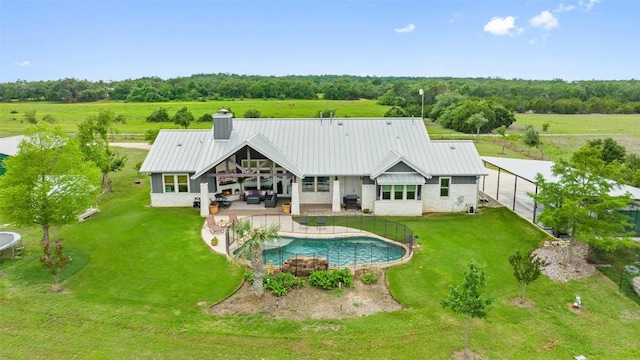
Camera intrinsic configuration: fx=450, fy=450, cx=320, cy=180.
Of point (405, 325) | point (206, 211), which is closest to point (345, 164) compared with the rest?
point (206, 211)

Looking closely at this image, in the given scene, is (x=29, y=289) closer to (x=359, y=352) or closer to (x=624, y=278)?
(x=359, y=352)

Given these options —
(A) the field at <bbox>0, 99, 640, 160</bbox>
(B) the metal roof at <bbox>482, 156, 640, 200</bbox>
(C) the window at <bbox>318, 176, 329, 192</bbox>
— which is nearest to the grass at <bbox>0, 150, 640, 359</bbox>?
(B) the metal roof at <bbox>482, 156, 640, 200</bbox>

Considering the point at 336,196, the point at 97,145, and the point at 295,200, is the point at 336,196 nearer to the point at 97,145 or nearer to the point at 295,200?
the point at 295,200

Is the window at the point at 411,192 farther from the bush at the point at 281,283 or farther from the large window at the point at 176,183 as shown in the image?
the large window at the point at 176,183

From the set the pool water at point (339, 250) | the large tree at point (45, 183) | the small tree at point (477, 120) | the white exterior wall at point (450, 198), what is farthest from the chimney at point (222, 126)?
the small tree at point (477, 120)

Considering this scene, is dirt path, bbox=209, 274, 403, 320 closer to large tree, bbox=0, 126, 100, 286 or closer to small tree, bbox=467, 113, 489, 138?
large tree, bbox=0, 126, 100, 286

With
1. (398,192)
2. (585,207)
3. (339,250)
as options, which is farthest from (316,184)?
(585,207)
